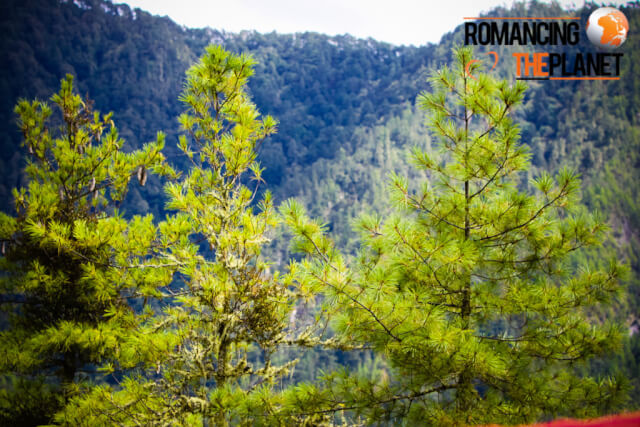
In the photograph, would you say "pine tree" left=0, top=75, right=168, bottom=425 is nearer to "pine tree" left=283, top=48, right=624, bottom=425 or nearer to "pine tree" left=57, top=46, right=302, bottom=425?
"pine tree" left=57, top=46, right=302, bottom=425

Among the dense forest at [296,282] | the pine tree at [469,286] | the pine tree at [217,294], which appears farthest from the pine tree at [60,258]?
the pine tree at [469,286]

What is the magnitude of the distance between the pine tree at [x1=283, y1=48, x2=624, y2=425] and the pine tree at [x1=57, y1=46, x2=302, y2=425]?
436 millimetres

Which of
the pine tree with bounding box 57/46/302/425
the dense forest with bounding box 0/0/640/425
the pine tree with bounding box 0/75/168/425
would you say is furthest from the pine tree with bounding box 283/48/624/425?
the pine tree with bounding box 0/75/168/425

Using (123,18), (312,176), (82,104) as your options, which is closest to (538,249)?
(82,104)

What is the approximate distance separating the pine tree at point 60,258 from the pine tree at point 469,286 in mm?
2305

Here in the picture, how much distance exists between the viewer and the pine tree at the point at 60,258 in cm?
417

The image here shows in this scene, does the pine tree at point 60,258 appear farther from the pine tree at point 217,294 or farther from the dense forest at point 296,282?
the pine tree at point 217,294

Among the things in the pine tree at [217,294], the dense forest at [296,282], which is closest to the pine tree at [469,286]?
the dense forest at [296,282]

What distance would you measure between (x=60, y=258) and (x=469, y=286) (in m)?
4.28

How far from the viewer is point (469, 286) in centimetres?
355

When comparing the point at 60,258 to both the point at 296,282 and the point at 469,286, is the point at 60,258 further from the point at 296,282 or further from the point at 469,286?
the point at 469,286

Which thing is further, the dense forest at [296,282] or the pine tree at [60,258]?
the pine tree at [60,258]

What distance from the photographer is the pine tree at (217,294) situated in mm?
3074

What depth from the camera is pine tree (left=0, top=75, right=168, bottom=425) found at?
4170mm
